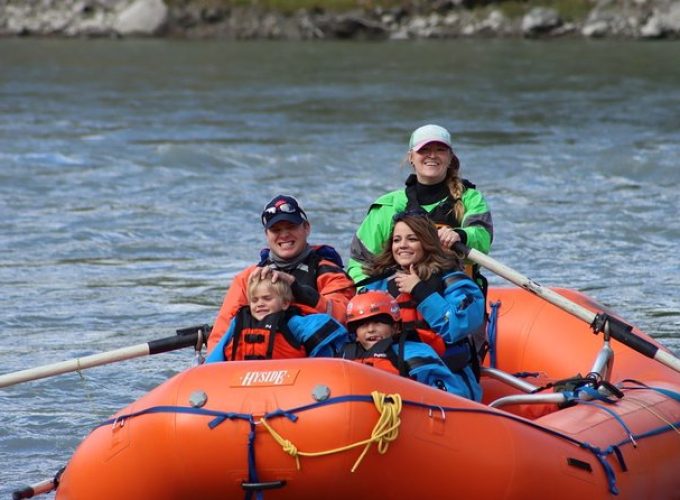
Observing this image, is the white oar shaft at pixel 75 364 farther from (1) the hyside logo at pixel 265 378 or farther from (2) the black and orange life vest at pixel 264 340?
(1) the hyside logo at pixel 265 378

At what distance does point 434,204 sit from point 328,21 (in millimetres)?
29655

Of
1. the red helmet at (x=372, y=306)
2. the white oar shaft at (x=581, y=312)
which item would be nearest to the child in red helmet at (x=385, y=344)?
the red helmet at (x=372, y=306)

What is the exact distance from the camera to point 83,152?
17.6m

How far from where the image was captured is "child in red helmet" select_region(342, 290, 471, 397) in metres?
5.58

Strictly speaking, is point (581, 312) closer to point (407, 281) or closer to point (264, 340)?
point (407, 281)

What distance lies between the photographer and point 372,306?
18.3 feet

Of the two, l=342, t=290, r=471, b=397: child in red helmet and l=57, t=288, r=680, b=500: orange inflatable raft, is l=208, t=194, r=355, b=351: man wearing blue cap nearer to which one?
l=342, t=290, r=471, b=397: child in red helmet

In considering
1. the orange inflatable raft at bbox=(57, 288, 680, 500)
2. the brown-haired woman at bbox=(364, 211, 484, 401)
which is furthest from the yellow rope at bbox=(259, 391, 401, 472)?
the brown-haired woman at bbox=(364, 211, 484, 401)

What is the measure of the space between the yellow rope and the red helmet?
0.77 meters

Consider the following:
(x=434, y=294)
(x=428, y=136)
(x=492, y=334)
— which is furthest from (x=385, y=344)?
(x=492, y=334)

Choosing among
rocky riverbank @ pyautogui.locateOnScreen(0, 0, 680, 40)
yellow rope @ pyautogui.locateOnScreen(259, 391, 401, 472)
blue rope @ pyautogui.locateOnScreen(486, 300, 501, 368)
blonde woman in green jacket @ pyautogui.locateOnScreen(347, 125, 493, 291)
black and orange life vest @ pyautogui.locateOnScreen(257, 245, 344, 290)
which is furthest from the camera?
rocky riverbank @ pyautogui.locateOnScreen(0, 0, 680, 40)

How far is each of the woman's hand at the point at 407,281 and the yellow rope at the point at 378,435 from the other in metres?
1.11

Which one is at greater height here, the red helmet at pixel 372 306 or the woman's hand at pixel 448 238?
the woman's hand at pixel 448 238

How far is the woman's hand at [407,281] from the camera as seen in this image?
5914 mm
